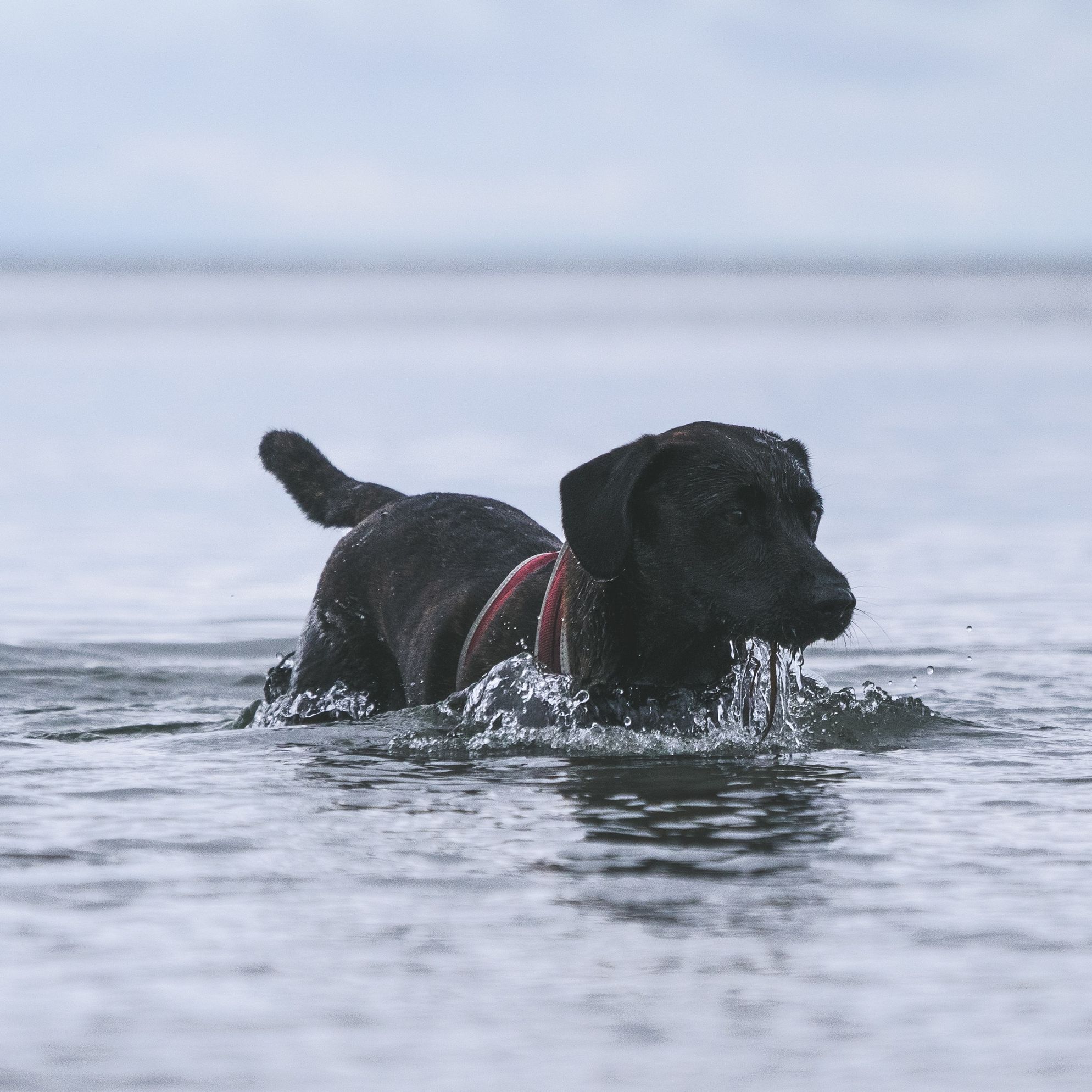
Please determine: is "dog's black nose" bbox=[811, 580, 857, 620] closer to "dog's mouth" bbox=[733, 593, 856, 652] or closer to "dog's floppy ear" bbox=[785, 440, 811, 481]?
"dog's mouth" bbox=[733, 593, 856, 652]

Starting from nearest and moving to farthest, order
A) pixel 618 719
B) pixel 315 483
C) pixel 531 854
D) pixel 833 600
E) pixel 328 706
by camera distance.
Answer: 1. pixel 531 854
2. pixel 833 600
3. pixel 618 719
4. pixel 328 706
5. pixel 315 483

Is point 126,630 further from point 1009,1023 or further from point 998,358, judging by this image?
point 998,358

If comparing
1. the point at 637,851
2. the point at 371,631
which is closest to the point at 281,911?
the point at 637,851

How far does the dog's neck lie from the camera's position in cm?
622

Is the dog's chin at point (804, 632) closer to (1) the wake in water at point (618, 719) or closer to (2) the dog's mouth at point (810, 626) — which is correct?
(2) the dog's mouth at point (810, 626)

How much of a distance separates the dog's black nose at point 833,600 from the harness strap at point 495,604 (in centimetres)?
102

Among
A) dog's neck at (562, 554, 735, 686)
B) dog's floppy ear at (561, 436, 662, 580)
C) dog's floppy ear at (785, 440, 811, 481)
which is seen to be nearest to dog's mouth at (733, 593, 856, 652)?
dog's neck at (562, 554, 735, 686)

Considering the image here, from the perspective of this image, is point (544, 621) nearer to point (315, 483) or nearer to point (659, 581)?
point (659, 581)

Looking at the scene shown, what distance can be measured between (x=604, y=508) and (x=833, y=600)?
798 mm

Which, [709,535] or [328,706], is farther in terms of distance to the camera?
[328,706]

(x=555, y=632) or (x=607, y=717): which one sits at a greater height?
(x=555, y=632)

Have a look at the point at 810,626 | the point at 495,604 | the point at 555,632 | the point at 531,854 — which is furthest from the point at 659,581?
the point at 531,854

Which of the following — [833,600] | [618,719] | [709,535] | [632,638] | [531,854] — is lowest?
[531,854]

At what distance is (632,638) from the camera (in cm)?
627
